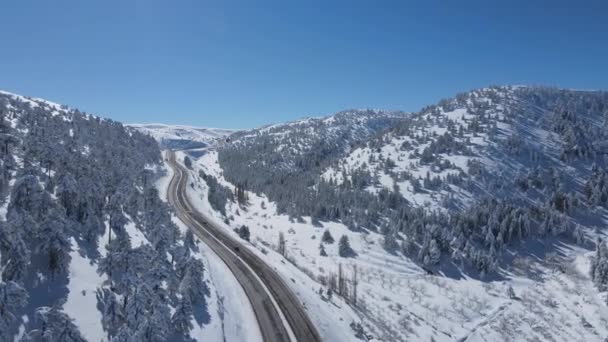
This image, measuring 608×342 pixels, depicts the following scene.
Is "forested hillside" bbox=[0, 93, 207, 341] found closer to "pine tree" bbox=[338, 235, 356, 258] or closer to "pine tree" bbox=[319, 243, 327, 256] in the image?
"pine tree" bbox=[319, 243, 327, 256]

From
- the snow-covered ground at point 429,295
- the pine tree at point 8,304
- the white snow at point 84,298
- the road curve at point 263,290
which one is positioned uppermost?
the pine tree at point 8,304

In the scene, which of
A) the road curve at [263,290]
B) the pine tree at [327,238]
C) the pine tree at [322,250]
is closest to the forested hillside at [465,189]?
the pine tree at [327,238]

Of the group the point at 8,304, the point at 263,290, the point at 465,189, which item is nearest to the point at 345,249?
the point at 263,290

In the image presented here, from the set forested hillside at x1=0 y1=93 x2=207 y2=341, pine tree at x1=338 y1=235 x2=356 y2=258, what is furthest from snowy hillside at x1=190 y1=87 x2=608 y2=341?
forested hillside at x1=0 y1=93 x2=207 y2=341

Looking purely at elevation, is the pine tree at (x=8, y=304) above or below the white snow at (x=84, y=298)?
above

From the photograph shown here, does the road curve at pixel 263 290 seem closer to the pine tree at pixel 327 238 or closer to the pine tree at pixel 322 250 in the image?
the pine tree at pixel 322 250
